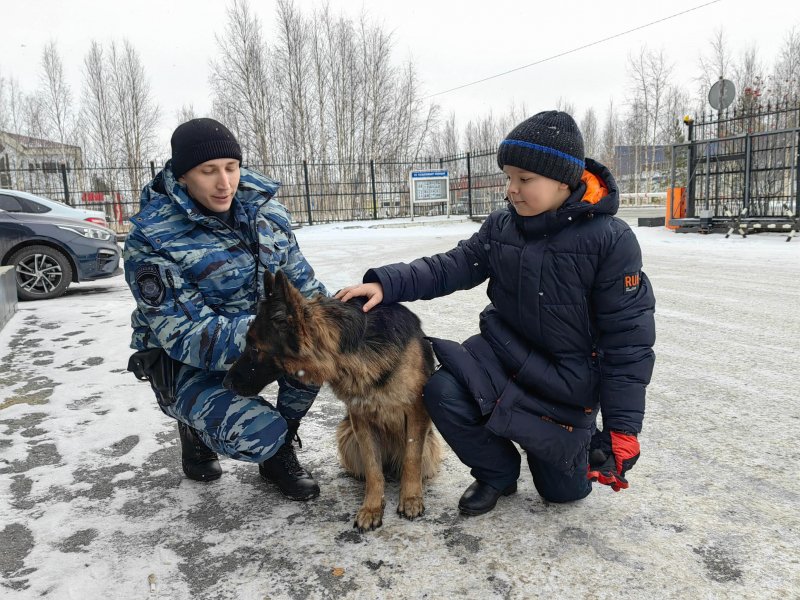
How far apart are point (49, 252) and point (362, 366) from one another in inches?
317

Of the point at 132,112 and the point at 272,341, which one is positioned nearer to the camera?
the point at 272,341

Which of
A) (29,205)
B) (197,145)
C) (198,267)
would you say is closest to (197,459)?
(198,267)

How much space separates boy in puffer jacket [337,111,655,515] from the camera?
2131mm

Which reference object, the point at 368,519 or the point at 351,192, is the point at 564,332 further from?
the point at 351,192

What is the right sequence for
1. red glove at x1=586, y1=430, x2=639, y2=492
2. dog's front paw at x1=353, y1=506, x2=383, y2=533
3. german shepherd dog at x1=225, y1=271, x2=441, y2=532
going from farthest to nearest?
dog's front paw at x1=353, y1=506, x2=383, y2=533 → german shepherd dog at x1=225, y1=271, x2=441, y2=532 → red glove at x1=586, y1=430, x2=639, y2=492

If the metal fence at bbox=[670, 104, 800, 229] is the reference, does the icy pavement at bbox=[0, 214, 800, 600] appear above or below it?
below

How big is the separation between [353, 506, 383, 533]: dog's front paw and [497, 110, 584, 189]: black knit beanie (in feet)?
5.28

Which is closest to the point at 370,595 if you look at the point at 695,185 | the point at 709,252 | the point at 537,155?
the point at 537,155

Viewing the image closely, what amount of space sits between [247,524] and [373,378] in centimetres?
87

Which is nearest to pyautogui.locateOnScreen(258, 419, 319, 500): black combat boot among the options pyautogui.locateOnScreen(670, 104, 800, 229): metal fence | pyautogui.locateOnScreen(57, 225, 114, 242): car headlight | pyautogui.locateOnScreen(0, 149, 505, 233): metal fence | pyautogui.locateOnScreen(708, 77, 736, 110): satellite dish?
pyautogui.locateOnScreen(57, 225, 114, 242): car headlight

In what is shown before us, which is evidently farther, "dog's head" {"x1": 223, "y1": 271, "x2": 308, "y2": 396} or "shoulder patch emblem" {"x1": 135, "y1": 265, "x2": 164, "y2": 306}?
"shoulder patch emblem" {"x1": 135, "y1": 265, "x2": 164, "y2": 306}

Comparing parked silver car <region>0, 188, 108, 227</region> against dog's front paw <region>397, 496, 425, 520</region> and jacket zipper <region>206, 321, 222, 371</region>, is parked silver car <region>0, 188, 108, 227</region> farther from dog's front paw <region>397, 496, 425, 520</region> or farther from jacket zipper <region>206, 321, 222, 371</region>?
dog's front paw <region>397, 496, 425, 520</region>

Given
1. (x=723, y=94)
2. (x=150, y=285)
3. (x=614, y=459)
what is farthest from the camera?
(x=723, y=94)

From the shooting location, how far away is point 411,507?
94.8 inches
